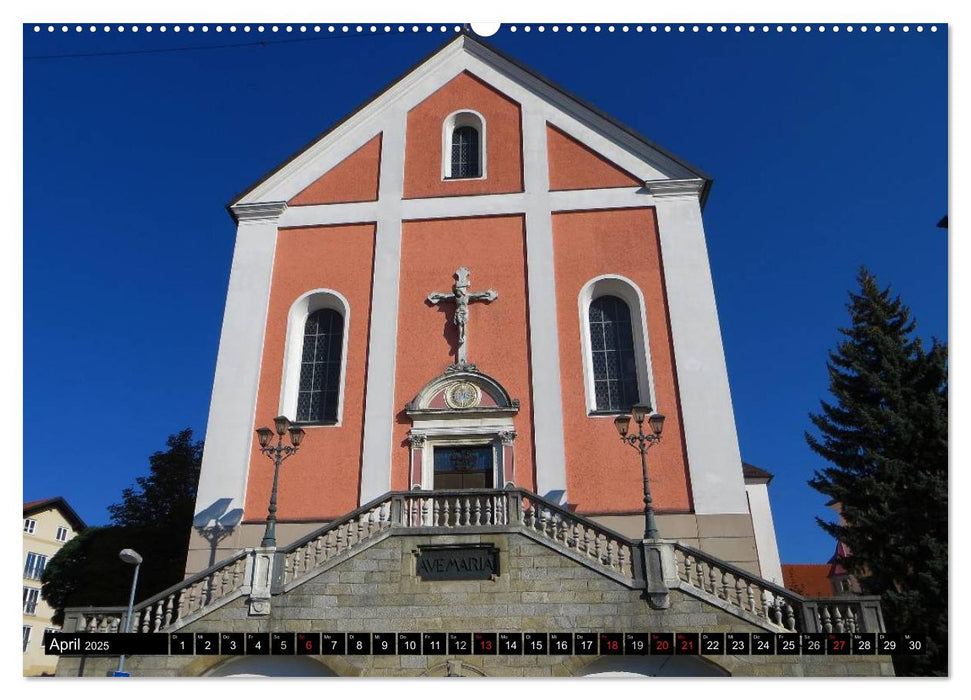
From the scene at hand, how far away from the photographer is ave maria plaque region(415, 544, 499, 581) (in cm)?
984

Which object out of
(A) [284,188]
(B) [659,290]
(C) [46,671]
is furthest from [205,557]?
(B) [659,290]

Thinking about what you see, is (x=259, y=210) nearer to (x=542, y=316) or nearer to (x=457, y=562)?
(x=542, y=316)

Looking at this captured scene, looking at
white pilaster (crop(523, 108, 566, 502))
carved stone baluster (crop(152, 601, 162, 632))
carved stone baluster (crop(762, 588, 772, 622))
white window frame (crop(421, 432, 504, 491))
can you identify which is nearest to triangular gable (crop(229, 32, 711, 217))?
white pilaster (crop(523, 108, 566, 502))

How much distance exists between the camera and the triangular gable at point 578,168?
16.0m

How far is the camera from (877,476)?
1077 cm

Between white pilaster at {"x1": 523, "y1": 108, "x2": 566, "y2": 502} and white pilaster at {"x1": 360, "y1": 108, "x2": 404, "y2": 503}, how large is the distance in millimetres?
2946

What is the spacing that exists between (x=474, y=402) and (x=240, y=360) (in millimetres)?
5125

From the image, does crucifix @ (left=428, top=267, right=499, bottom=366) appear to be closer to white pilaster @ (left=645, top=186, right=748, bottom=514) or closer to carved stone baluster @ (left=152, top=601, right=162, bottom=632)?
white pilaster @ (left=645, top=186, right=748, bottom=514)

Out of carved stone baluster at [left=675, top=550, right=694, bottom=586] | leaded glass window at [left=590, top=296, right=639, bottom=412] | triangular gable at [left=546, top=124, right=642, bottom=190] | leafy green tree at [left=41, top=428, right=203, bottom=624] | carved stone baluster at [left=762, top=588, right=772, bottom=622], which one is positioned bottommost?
carved stone baluster at [left=762, top=588, right=772, bottom=622]

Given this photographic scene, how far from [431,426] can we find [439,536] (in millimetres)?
3760

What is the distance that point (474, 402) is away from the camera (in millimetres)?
13945

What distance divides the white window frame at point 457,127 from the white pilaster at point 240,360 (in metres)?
4.10

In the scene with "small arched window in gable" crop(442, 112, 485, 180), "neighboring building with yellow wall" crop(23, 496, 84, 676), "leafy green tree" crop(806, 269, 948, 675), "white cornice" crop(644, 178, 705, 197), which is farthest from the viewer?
"small arched window in gable" crop(442, 112, 485, 180)

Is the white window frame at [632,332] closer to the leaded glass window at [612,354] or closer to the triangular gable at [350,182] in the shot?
the leaded glass window at [612,354]
